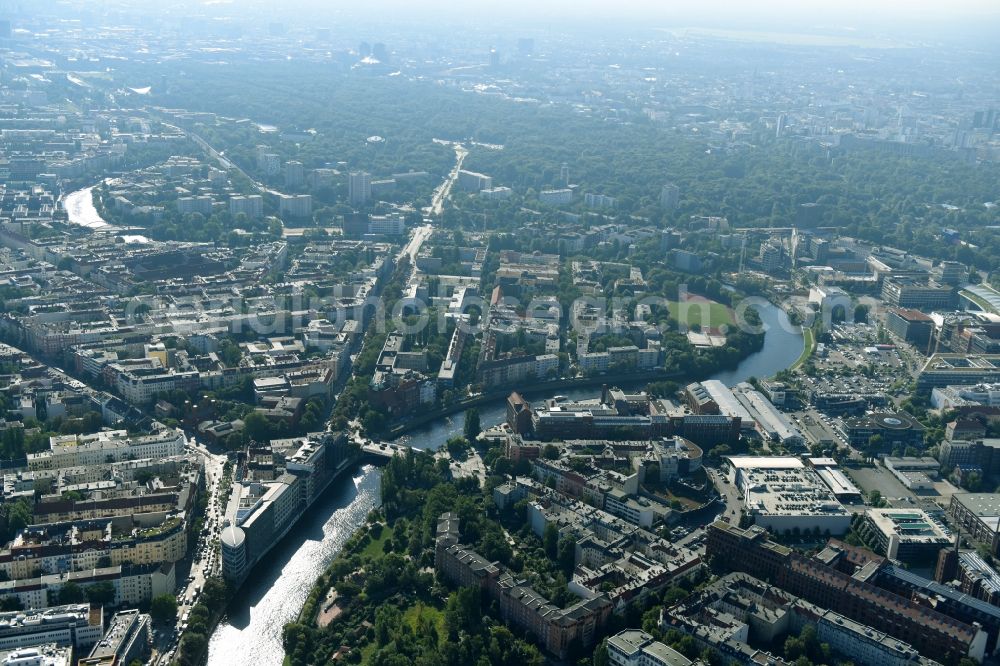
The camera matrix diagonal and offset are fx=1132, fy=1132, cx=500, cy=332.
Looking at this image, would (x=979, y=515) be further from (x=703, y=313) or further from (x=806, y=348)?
(x=703, y=313)

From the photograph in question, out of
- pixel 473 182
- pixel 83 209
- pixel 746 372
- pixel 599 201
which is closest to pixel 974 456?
pixel 746 372

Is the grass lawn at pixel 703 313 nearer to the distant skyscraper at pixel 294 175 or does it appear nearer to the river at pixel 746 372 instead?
the river at pixel 746 372

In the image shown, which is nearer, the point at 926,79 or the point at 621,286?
the point at 621,286

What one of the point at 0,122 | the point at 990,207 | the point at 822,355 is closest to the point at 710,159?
the point at 990,207

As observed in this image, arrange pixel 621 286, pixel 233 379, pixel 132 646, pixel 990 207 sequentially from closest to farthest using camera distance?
pixel 132 646, pixel 233 379, pixel 621 286, pixel 990 207

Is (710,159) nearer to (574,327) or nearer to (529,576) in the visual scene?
(574,327)

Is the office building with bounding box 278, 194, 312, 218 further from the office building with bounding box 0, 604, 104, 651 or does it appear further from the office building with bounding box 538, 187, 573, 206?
the office building with bounding box 0, 604, 104, 651

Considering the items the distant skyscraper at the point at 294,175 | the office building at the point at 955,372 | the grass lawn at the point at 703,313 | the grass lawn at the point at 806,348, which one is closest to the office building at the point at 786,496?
the office building at the point at 955,372
